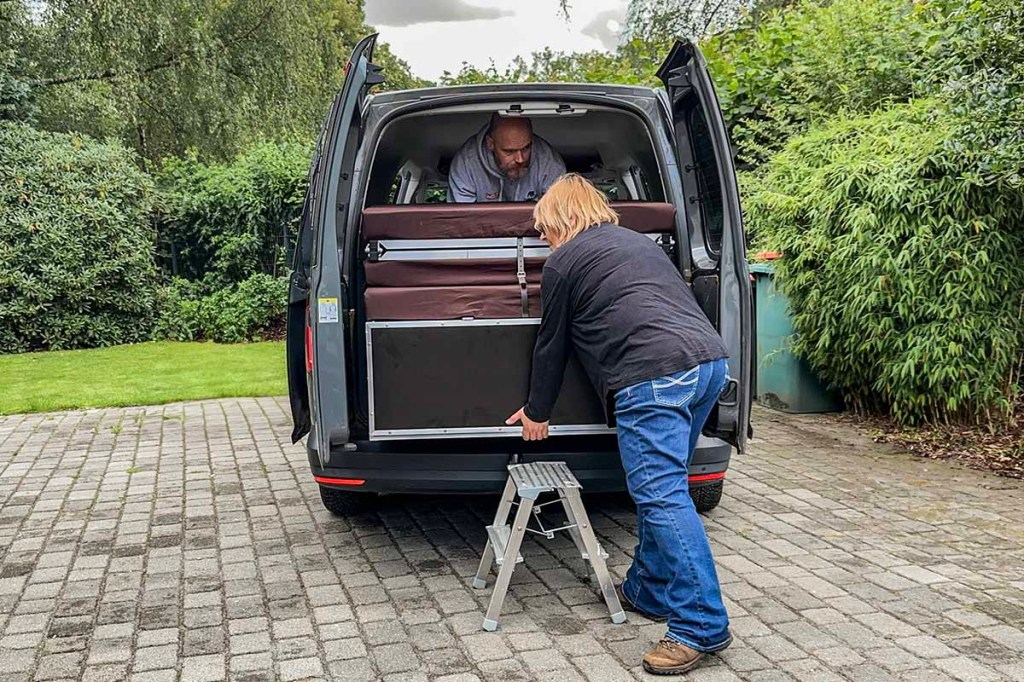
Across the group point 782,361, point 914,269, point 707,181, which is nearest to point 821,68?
point 782,361

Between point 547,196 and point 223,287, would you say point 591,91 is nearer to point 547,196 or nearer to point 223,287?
point 547,196

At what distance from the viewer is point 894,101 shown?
26.8ft

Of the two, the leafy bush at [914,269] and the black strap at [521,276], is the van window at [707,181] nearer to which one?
the black strap at [521,276]

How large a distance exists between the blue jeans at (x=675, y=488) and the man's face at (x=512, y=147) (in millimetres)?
2201

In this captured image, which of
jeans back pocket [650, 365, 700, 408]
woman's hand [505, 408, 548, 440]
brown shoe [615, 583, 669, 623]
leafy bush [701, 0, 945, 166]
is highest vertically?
leafy bush [701, 0, 945, 166]

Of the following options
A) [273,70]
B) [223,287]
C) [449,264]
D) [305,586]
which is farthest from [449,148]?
[273,70]

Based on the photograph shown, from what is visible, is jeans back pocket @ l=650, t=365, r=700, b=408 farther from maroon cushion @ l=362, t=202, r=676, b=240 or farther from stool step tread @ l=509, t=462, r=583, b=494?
maroon cushion @ l=362, t=202, r=676, b=240

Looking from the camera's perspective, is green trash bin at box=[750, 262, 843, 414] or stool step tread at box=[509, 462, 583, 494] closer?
stool step tread at box=[509, 462, 583, 494]

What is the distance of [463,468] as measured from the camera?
394cm

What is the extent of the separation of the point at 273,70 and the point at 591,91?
12571 mm

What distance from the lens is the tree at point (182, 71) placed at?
45.5 ft

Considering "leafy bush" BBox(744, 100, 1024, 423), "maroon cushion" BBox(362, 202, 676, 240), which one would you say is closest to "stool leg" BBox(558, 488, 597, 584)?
"maroon cushion" BBox(362, 202, 676, 240)

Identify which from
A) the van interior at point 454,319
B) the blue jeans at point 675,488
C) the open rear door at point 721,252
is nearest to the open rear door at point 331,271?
the van interior at point 454,319

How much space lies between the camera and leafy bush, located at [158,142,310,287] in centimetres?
1259
